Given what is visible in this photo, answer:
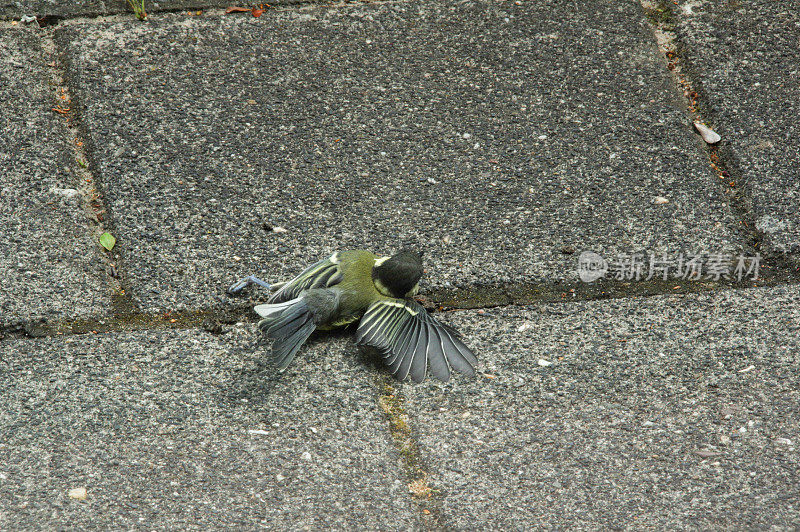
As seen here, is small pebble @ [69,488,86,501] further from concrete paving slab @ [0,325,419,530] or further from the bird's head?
the bird's head

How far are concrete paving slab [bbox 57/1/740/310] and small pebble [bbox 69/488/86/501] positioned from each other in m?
0.83

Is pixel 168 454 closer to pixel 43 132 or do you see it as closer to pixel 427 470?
pixel 427 470

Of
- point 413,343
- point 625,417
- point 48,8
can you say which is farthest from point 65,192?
point 625,417

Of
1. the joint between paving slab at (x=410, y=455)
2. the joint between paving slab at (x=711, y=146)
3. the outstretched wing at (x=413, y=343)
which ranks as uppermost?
the joint between paving slab at (x=711, y=146)

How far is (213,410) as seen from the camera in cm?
286

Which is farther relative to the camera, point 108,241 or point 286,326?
point 108,241

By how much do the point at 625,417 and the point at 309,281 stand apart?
4.04 feet

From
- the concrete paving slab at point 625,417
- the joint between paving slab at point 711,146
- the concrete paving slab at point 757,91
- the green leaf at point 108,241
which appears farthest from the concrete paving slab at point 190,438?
the concrete paving slab at point 757,91

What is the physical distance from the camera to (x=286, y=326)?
3.02m

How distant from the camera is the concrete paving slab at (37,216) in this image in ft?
10.4

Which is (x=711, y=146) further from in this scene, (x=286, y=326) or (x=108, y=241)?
(x=108, y=241)

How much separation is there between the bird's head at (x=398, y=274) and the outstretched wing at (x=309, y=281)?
0.15 meters

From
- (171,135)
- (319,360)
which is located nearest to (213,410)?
(319,360)

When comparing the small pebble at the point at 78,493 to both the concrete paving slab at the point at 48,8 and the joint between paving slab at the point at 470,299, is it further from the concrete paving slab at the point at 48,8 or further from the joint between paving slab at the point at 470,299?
the concrete paving slab at the point at 48,8
